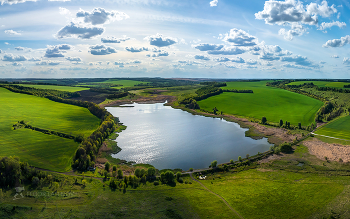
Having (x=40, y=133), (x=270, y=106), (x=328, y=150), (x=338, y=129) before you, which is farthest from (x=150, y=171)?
(x=270, y=106)

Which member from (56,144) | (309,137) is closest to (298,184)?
(309,137)

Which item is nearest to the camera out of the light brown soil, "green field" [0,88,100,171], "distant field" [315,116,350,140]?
"green field" [0,88,100,171]

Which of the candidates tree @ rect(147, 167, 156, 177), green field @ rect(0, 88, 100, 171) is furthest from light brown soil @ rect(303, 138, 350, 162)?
green field @ rect(0, 88, 100, 171)

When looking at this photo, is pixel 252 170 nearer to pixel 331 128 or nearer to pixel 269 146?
pixel 269 146

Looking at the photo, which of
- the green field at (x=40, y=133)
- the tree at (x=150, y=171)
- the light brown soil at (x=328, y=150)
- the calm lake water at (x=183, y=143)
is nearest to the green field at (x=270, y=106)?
the calm lake water at (x=183, y=143)

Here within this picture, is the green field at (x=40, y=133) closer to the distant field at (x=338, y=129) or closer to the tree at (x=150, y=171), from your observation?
the tree at (x=150, y=171)

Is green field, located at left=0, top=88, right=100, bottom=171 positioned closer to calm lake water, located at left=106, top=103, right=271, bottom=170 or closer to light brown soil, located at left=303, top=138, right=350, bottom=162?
calm lake water, located at left=106, top=103, right=271, bottom=170

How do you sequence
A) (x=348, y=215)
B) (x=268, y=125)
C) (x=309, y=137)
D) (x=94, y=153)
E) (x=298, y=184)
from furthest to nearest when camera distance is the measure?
(x=268, y=125) < (x=309, y=137) < (x=94, y=153) < (x=298, y=184) < (x=348, y=215)

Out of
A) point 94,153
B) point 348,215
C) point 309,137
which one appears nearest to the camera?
point 348,215
